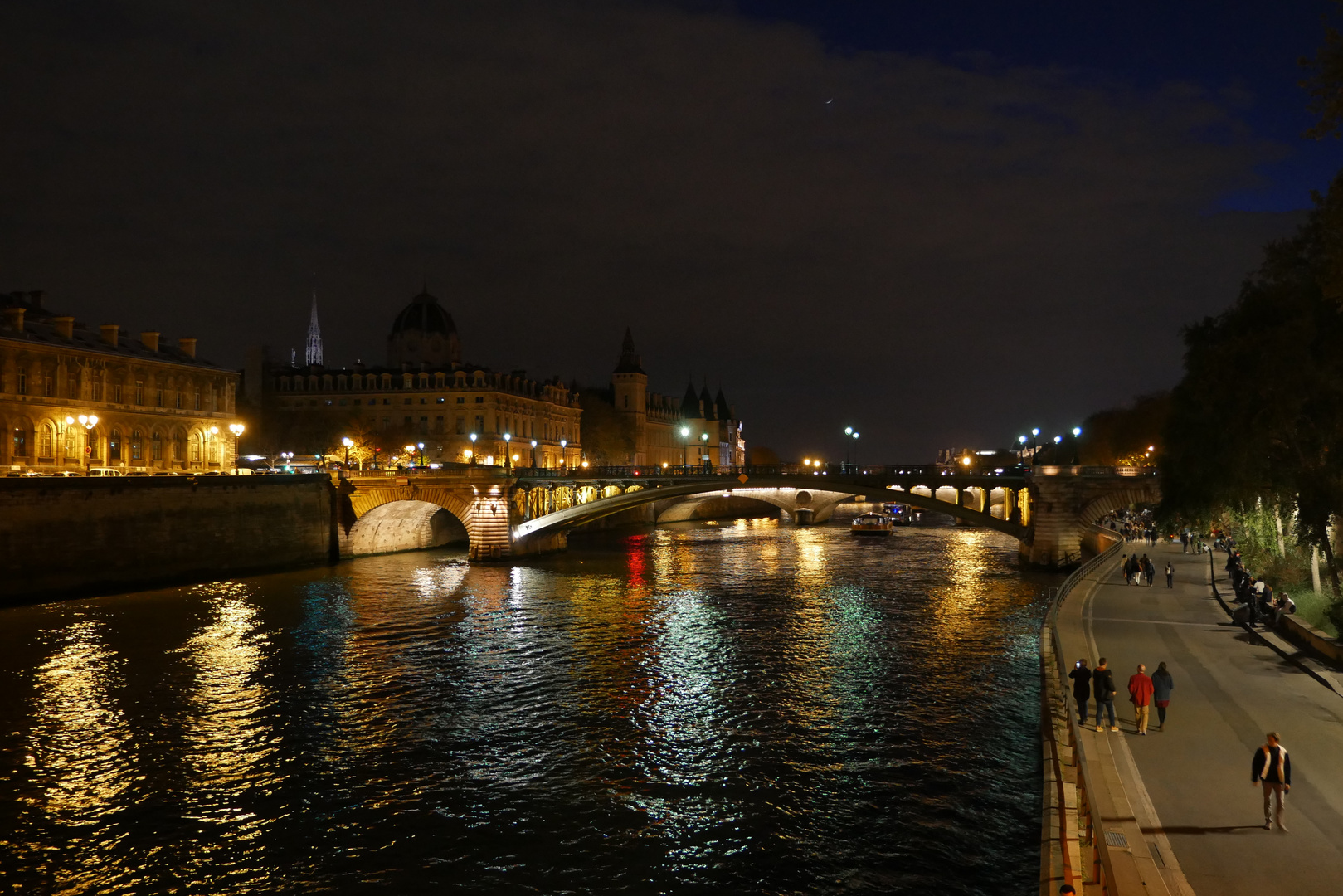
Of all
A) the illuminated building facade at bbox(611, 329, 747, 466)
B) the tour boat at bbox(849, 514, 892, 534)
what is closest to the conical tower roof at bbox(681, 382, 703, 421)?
the illuminated building facade at bbox(611, 329, 747, 466)

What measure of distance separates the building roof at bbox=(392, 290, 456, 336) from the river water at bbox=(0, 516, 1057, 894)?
8952 cm

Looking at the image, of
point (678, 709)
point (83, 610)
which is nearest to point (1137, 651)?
point (678, 709)

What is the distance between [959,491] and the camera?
63.7 meters

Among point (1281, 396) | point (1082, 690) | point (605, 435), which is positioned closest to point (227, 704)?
Answer: point (1082, 690)

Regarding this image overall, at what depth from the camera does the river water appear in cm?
1636

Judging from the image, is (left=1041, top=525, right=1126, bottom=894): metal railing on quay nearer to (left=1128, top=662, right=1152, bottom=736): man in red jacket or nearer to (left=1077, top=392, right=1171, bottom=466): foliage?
(left=1128, top=662, right=1152, bottom=736): man in red jacket

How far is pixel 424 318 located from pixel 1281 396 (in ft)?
373

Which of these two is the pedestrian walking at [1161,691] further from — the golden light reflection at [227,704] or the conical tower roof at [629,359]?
the conical tower roof at [629,359]

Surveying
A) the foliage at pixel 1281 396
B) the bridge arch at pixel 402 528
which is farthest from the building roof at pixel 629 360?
the foliage at pixel 1281 396

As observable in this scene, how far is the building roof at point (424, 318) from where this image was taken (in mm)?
128750

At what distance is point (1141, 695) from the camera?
56.0 ft

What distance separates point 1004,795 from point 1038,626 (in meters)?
19.2

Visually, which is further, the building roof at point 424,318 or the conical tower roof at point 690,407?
the conical tower roof at point 690,407

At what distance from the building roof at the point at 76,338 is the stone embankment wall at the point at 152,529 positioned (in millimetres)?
14898
